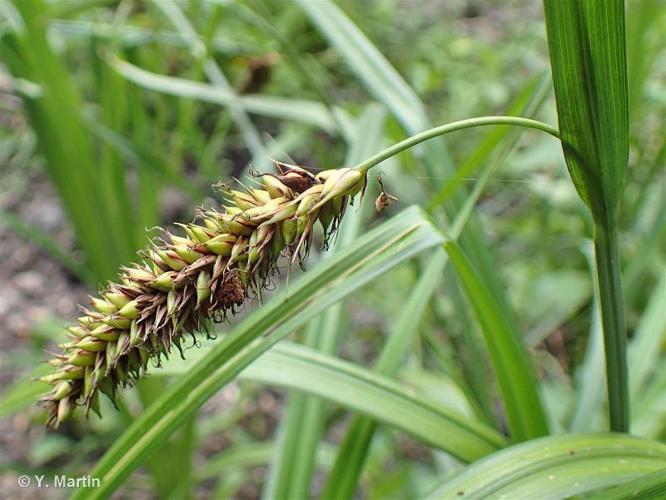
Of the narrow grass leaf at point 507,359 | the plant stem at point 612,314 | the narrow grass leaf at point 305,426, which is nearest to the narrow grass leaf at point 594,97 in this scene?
the plant stem at point 612,314

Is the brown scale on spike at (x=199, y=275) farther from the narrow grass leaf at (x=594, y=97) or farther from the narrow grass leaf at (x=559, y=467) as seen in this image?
the narrow grass leaf at (x=559, y=467)

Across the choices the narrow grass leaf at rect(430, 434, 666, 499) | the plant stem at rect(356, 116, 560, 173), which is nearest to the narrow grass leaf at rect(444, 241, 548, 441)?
the narrow grass leaf at rect(430, 434, 666, 499)

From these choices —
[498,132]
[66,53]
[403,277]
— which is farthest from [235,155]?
[498,132]

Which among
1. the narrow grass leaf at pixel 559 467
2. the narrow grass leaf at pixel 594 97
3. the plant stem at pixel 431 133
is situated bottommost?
the narrow grass leaf at pixel 559 467

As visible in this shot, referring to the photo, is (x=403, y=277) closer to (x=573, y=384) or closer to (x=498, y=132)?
(x=573, y=384)

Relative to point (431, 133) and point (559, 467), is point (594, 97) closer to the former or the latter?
point (431, 133)

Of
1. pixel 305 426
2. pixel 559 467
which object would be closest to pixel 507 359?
pixel 559 467

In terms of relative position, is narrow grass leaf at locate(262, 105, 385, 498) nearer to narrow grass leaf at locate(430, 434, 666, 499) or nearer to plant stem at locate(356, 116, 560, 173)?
narrow grass leaf at locate(430, 434, 666, 499)
